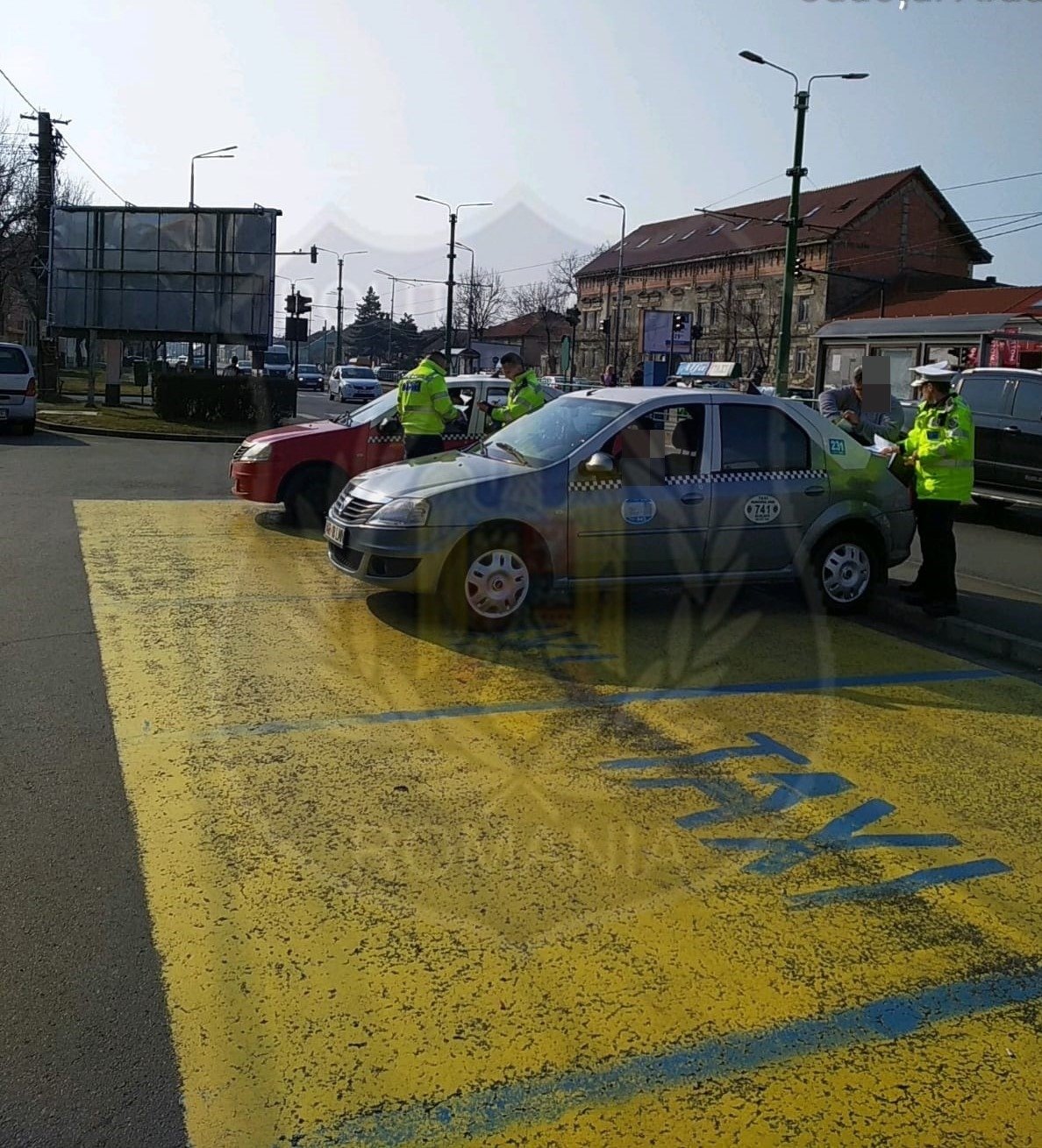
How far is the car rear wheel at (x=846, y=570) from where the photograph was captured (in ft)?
26.7

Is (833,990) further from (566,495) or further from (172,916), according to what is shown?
(566,495)

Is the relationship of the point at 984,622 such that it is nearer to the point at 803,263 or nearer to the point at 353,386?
the point at 353,386

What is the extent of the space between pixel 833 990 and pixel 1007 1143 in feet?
2.26

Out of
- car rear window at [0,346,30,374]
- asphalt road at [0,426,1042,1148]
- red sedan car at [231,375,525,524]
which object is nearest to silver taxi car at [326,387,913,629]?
asphalt road at [0,426,1042,1148]

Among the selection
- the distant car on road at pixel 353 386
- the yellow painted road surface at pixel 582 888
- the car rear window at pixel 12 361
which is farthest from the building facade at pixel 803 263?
the yellow painted road surface at pixel 582 888

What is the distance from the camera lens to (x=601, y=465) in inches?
281

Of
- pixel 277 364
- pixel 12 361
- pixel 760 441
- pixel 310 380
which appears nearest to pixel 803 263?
pixel 310 380

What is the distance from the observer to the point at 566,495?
7312 millimetres

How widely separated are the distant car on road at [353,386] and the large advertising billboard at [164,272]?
49.5ft

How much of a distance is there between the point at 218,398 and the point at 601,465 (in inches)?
772

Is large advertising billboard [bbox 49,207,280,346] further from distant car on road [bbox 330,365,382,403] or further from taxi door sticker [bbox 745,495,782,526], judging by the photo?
taxi door sticker [bbox 745,495,782,526]

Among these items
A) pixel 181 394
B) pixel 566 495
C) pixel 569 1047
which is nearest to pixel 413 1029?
pixel 569 1047

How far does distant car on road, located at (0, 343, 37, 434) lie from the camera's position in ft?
70.1

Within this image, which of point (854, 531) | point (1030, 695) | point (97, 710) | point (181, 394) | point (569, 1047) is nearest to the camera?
point (569, 1047)
